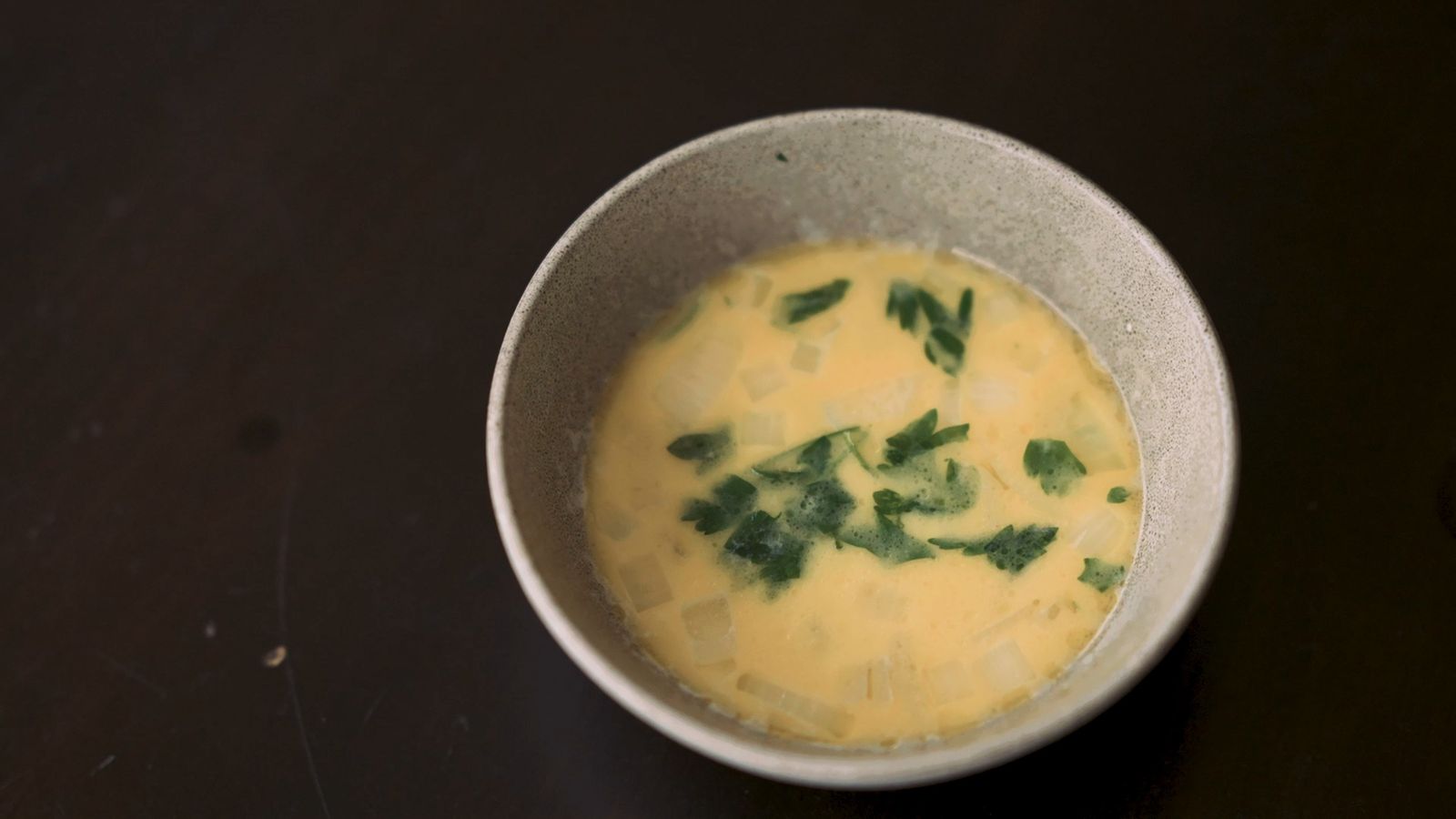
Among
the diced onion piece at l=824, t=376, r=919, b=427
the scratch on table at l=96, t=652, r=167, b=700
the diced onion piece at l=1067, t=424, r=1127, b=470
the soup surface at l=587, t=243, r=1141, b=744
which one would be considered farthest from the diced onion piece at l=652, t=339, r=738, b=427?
the scratch on table at l=96, t=652, r=167, b=700

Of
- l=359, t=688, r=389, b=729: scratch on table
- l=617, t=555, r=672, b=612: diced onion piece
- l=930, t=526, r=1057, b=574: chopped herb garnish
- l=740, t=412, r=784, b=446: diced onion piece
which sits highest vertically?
l=930, t=526, r=1057, b=574: chopped herb garnish

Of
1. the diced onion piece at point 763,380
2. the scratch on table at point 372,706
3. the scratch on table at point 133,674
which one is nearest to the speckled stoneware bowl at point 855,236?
the diced onion piece at point 763,380

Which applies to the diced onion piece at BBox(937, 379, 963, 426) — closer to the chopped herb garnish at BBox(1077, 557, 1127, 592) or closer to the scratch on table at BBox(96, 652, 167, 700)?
the chopped herb garnish at BBox(1077, 557, 1127, 592)

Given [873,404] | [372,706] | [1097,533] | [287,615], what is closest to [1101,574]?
[1097,533]

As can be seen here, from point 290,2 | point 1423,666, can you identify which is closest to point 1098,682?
point 1423,666

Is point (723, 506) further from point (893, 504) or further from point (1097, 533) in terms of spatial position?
point (1097, 533)

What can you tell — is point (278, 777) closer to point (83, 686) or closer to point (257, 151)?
point (83, 686)

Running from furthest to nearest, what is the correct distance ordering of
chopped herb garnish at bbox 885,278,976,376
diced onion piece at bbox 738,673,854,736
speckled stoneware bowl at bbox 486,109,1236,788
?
chopped herb garnish at bbox 885,278,976,376 → diced onion piece at bbox 738,673,854,736 → speckled stoneware bowl at bbox 486,109,1236,788
